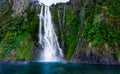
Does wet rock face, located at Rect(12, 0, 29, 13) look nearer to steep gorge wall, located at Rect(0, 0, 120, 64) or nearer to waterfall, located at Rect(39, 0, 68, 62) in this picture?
steep gorge wall, located at Rect(0, 0, 120, 64)

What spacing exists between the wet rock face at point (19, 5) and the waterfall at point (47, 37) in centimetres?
438

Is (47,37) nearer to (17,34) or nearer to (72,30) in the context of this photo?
(72,30)

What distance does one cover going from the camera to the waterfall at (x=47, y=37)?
7519 cm

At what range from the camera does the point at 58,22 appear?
268 ft

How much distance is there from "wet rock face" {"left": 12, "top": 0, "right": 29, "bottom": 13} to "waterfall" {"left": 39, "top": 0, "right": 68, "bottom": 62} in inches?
173

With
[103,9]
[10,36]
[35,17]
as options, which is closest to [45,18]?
[35,17]

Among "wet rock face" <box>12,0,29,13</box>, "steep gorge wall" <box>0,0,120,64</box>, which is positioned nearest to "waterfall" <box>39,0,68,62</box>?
"steep gorge wall" <box>0,0,120,64</box>

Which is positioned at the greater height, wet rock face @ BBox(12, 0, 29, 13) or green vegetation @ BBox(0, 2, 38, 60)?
wet rock face @ BBox(12, 0, 29, 13)

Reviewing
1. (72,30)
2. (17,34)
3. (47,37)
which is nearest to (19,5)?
(17,34)

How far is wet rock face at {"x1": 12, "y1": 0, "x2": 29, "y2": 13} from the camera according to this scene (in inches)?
3334

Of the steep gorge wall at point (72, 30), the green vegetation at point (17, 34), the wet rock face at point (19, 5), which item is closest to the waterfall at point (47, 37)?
the steep gorge wall at point (72, 30)

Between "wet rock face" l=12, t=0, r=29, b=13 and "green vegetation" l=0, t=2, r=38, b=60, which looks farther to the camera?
"wet rock face" l=12, t=0, r=29, b=13

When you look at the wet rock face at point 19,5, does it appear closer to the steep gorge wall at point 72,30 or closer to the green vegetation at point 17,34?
the steep gorge wall at point 72,30

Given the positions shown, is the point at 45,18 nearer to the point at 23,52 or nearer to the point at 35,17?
the point at 35,17
